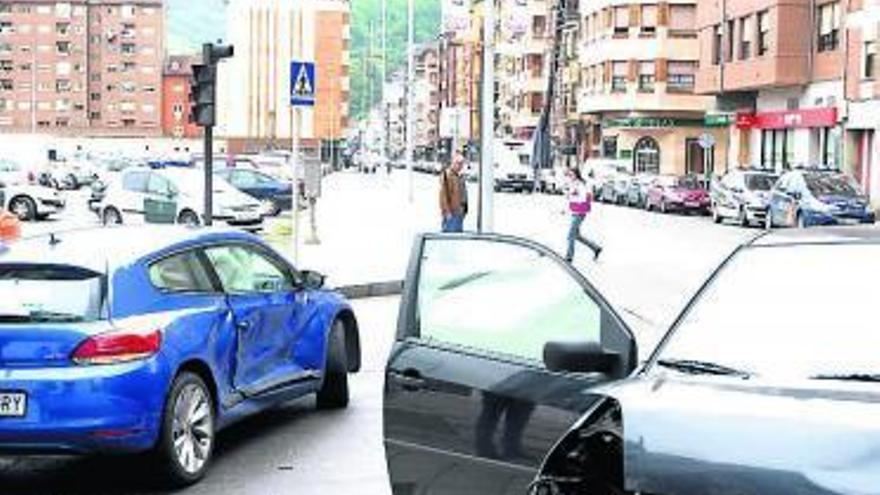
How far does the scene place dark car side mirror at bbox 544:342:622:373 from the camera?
461cm

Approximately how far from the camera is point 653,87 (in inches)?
3270

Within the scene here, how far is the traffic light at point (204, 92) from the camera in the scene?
60.4 feet

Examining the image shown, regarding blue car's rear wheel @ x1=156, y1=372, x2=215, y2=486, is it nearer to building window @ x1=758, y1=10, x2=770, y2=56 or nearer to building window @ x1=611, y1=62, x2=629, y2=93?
building window @ x1=758, y1=10, x2=770, y2=56

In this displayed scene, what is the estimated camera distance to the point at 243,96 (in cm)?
10594

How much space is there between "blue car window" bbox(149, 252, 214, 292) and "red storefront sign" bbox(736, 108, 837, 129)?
44078mm

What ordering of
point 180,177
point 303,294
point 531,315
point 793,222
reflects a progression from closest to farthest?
1. point 531,315
2. point 303,294
3. point 180,177
4. point 793,222

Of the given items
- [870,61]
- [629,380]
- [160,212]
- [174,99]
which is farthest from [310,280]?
[174,99]

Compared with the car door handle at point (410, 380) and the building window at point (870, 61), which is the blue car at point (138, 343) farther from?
the building window at point (870, 61)

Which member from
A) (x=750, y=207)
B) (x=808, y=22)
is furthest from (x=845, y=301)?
(x=808, y=22)

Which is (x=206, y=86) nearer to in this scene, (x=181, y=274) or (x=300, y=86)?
(x=300, y=86)

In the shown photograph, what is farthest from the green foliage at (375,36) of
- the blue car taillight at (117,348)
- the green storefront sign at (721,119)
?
the blue car taillight at (117,348)

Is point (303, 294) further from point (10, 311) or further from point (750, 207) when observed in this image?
point (750, 207)

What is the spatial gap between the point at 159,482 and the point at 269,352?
1400mm

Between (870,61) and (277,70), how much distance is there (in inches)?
2439
